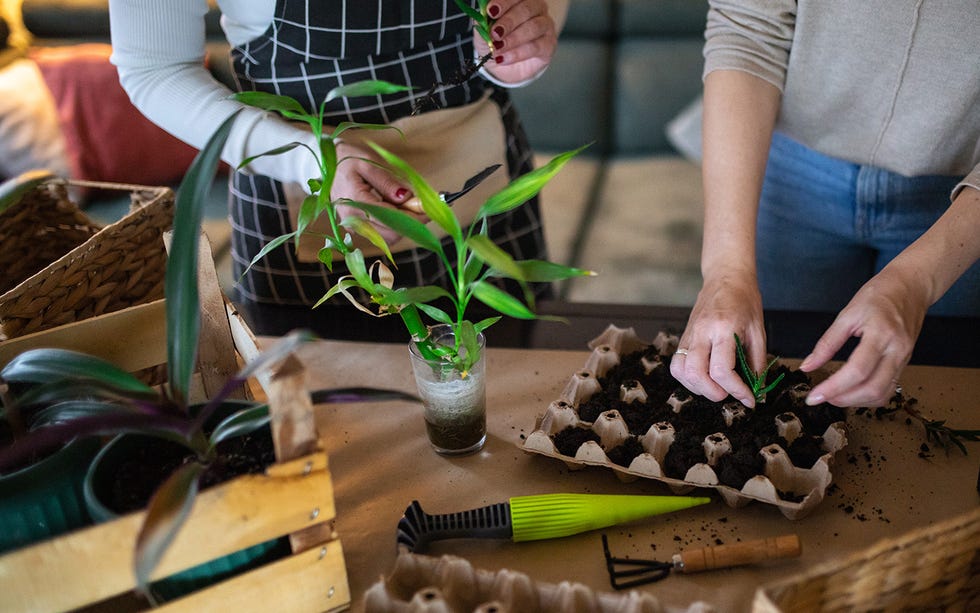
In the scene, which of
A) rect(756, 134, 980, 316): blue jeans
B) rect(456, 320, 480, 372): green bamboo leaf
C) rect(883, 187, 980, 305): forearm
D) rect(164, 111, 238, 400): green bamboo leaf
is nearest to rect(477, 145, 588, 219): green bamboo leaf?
rect(456, 320, 480, 372): green bamboo leaf

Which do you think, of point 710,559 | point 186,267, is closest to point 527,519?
point 710,559

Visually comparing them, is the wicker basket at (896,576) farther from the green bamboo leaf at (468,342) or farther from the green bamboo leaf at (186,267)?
the green bamboo leaf at (186,267)

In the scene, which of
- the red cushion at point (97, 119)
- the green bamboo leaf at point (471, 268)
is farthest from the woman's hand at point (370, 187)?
the red cushion at point (97, 119)

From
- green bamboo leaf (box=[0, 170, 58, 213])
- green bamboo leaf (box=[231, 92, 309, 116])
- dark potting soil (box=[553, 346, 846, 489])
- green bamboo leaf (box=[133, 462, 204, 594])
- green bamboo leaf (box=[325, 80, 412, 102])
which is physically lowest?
dark potting soil (box=[553, 346, 846, 489])

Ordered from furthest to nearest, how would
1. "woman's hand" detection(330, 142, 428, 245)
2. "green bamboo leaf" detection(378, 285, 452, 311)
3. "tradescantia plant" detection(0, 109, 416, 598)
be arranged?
"woman's hand" detection(330, 142, 428, 245) → "green bamboo leaf" detection(378, 285, 452, 311) → "tradescantia plant" detection(0, 109, 416, 598)

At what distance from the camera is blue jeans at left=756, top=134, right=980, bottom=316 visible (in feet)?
3.96

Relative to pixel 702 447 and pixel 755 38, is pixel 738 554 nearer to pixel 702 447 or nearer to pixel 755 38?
pixel 702 447

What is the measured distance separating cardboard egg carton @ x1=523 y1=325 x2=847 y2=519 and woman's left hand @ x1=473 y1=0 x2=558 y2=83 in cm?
48

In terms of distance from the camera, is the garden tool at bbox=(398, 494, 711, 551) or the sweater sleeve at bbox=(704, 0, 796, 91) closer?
the garden tool at bbox=(398, 494, 711, 551)

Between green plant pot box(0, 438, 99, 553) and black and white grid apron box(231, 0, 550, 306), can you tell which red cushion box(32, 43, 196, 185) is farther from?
green plant pot box(0, 438, 99, 553)

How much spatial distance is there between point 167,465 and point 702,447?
0.52 metres

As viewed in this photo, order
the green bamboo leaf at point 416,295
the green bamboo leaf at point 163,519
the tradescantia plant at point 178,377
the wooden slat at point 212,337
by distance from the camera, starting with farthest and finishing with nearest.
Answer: the wooden slat at point 212,337 → the green bamboo leaf at point 416,295 → the tradescantia plant at point 178,377 → the green bamboo leaf at point 163,519

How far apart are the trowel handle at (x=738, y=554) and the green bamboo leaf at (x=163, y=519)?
43 cm

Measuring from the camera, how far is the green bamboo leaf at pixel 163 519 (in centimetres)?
53
